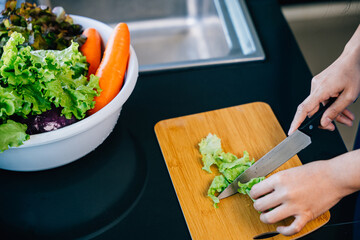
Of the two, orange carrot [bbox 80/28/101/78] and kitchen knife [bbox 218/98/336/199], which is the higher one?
orange carrot [bbox 80/28/101/78]

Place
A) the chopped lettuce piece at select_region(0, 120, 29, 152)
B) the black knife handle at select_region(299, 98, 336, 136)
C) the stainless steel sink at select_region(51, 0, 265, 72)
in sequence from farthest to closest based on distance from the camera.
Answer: the stainless steel sink at select_region(51, 0, 265, 72) < the black knife handle at select_region(299, 98, 336, 136) < the chopped lettuce piece at select_region(0, 120, 29, 152)

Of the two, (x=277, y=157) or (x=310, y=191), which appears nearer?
(x=310, y=191)

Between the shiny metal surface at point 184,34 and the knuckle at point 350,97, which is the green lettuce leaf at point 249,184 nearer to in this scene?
the knuckle at point 350,97

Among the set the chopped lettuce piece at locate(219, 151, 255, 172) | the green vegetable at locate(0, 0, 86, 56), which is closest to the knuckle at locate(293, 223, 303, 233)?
the chopped lettuce piece at locate(219, 151, 255, 172)

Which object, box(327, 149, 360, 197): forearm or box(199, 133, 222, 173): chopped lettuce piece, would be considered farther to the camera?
box(199, 133, 222, 173): chopped lettuce piece

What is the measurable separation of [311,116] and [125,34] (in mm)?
568

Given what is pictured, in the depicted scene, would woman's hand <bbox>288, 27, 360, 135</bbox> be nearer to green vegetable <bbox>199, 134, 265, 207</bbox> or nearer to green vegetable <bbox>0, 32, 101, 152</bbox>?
green vegetable <bbox>199, 134, 265, 207</bbox>

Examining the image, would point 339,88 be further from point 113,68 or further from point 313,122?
point 113,68

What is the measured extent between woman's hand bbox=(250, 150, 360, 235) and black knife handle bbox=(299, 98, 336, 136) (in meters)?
0.13

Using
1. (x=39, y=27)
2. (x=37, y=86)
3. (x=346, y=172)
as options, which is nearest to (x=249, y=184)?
(x=346, y=172)

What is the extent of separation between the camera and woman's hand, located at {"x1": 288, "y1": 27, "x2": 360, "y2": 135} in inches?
38.2

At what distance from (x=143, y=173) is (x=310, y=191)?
429 millimetres

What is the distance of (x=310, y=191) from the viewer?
2.66 feet

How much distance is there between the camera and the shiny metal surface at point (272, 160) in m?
0.91
